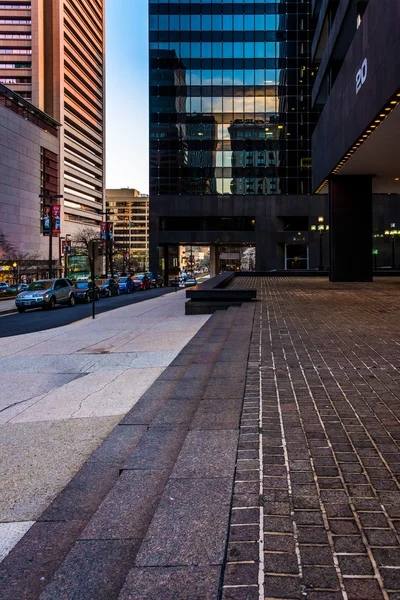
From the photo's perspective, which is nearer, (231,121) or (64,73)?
(231,121)

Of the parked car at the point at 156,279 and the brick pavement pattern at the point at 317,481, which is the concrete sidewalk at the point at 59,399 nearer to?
the brick pavement pattern at the point at 317,481

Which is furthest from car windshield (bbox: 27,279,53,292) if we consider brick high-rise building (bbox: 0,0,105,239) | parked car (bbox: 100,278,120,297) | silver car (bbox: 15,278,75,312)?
brick high-rise building (bbox: 0,0,105,239)

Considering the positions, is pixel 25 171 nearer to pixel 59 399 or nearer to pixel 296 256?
pixel 296 256

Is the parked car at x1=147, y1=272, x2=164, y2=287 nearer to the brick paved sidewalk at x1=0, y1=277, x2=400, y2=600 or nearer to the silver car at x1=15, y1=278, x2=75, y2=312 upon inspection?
the silver car at x1=15, y1=278, x2=75, y2=312

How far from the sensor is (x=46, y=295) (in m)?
28.7

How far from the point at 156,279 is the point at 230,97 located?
78.7 feet

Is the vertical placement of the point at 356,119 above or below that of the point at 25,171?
below

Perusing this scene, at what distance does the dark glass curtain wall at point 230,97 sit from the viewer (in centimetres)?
6006

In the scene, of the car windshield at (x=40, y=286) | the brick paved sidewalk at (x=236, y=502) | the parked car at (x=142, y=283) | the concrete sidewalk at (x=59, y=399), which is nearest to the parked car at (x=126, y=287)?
the parked car at (x=142, y=283)

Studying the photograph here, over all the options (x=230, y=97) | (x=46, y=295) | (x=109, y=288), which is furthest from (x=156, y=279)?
(x=46, y=295)

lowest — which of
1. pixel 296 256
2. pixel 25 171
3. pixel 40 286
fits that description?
pixel 40 286

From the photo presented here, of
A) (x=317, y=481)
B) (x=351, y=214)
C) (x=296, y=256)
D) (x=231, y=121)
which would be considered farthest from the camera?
(x=296, y=256)

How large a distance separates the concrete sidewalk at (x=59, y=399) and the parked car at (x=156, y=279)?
1811 inches

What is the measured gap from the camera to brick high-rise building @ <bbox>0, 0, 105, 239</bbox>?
129m
